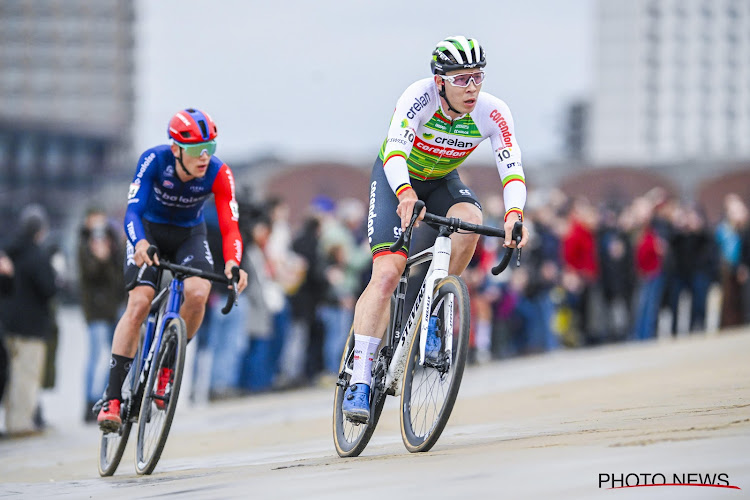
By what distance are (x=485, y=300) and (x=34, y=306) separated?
6.38m

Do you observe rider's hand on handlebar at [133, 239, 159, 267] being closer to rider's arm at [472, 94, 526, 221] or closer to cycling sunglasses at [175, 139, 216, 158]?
cycling sunglasses at [175, 139, 216, 158]

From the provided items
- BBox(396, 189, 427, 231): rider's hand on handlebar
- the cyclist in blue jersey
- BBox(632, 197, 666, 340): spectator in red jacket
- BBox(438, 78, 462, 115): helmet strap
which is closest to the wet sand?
the cyclist in blue jersey

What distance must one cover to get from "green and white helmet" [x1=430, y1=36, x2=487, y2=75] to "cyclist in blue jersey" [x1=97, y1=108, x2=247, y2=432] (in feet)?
5.22

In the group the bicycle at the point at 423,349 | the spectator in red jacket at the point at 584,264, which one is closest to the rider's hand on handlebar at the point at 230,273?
the bicycle at the point at 423,349

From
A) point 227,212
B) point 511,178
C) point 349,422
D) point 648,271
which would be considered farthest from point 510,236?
point 648,271

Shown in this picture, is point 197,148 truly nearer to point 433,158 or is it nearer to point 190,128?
point 190,128

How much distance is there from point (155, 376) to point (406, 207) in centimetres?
198

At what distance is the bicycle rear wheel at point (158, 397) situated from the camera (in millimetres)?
7023

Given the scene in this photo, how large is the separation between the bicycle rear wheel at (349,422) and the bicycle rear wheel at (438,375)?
238 mm

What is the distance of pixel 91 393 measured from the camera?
1169 cm

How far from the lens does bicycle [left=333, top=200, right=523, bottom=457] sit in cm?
606

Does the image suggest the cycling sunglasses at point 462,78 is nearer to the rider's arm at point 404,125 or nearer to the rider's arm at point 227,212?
the rider's arm at point 404,125

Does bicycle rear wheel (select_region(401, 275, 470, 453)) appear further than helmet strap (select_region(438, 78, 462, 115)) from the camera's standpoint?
No

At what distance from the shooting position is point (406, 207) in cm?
625
